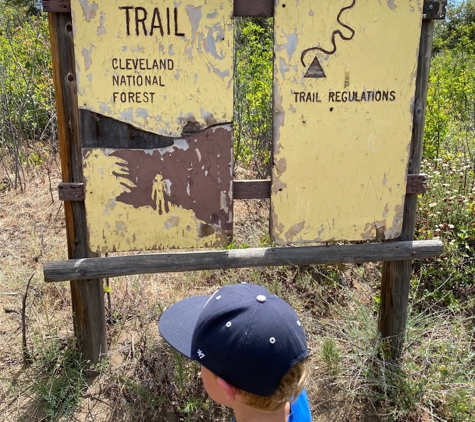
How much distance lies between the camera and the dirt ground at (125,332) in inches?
103

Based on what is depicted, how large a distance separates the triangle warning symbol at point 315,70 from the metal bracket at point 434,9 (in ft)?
2.11

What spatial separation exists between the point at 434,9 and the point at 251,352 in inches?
88.5

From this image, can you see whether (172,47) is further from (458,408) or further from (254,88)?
(254,88)

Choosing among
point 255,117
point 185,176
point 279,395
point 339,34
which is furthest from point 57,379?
point 255,117

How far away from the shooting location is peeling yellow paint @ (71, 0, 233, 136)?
2271 millimetres

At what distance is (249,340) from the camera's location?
43.2 inches

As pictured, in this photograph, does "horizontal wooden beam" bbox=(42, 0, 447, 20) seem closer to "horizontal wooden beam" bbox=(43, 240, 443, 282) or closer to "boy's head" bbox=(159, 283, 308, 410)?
"horizontal wooden beam" bbox=(43, 240, 443, 282)

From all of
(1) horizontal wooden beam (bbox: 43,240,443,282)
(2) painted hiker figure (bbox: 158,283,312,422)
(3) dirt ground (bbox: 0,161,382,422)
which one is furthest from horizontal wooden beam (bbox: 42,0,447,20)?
(2) painted hiker figure (bbox: 158,283,312,422)

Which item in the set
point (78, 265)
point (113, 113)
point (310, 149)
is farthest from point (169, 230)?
point (310, 149)

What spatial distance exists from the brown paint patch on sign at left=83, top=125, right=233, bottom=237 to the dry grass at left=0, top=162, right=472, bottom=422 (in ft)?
2.81

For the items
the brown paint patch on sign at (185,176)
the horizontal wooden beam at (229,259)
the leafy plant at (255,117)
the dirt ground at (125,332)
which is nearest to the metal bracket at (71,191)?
the brown paint patch on sign at (185,176)

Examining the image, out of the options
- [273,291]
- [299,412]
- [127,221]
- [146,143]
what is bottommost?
[273,291]

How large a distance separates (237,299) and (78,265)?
1.58 metres

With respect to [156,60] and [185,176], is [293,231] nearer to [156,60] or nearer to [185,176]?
[185,176]
